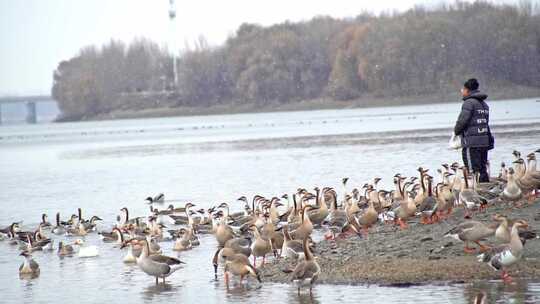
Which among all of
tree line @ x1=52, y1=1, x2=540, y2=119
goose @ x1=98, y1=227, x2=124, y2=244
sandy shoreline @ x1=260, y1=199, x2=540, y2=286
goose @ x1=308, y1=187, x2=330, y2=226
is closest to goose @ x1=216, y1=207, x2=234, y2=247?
goose @ x1=308, y1=187, x2=330, y2=226

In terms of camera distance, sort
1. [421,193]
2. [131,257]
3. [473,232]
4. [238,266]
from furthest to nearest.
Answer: [421,193] < [131,257] < [238,266] < [473,232]

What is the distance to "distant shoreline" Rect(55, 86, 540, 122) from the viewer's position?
106 metres

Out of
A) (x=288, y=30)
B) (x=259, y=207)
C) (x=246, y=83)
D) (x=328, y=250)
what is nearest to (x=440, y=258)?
(x=328, y=250)

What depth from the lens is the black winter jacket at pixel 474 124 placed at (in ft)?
61.5

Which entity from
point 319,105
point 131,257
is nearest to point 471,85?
point 131,257

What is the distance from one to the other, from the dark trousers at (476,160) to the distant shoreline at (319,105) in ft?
281

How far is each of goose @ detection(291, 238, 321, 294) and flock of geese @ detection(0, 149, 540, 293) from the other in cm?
1

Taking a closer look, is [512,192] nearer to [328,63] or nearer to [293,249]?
[293,249]

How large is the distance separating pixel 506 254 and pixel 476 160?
6.13 metres

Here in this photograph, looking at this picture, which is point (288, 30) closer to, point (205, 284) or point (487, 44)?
point (487, 44)

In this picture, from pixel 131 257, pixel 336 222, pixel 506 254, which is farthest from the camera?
pixel 131 257

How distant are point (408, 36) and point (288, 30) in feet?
81.3

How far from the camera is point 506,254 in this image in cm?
1322

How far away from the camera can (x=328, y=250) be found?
16.6 metres
